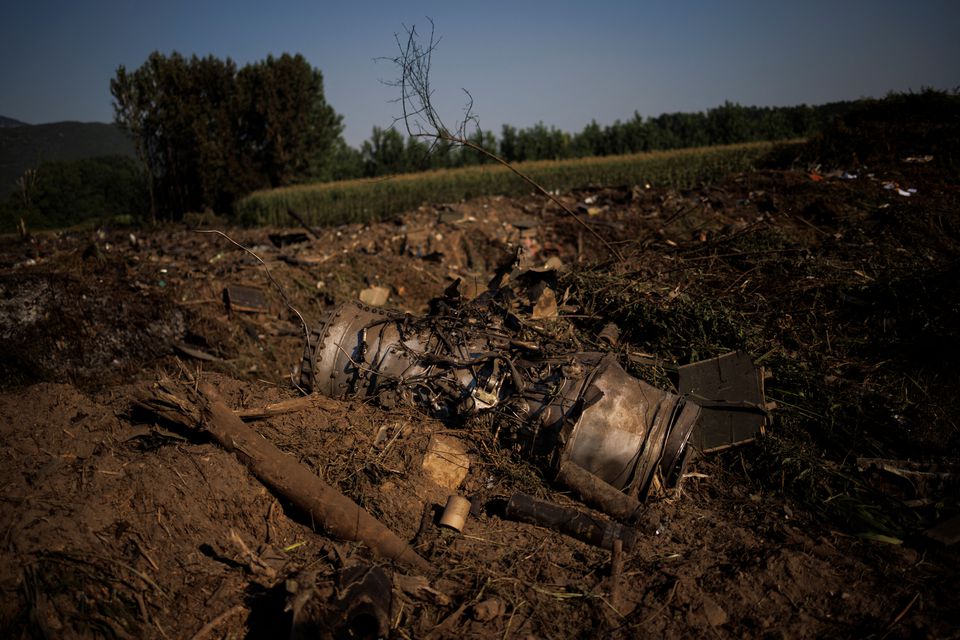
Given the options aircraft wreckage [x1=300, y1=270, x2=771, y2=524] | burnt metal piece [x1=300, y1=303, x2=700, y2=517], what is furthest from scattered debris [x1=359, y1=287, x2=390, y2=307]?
burnt metal piece [x1=300, y1=303, x2=700, y2=517]

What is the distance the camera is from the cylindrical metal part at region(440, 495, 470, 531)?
293 centimetres

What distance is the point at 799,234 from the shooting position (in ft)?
22.5

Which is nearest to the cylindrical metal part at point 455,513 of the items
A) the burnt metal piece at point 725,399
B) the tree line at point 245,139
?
the burnt metal piece at point 725,399

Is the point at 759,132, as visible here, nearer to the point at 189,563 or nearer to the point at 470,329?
the point at 470,329

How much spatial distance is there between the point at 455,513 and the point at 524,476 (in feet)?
1.74

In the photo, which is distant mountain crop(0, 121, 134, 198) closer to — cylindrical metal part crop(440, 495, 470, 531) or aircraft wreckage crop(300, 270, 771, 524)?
aircraft wreckage crop(300, 270, 771, 524)

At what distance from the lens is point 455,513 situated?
2.96 meters

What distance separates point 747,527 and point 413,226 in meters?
8.36

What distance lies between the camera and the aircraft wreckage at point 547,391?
3174 mm

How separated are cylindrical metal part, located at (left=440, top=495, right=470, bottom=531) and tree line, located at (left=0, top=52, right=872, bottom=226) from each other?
32.3 feet

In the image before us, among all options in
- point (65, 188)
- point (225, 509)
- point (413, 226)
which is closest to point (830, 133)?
point (413, 226)

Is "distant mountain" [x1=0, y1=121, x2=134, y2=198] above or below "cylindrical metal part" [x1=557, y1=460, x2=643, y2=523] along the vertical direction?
above

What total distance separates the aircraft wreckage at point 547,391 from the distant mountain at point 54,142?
1059 inches

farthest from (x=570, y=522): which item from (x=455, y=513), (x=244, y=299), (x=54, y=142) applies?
(x=54, y=142)
